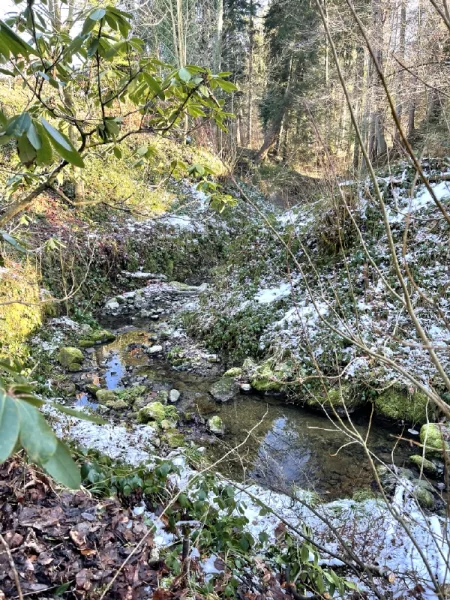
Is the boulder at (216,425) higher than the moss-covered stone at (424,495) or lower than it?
lower

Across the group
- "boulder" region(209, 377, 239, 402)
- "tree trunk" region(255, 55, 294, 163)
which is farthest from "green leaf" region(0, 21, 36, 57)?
"tree trunk" region(255, 55, 294, 163)

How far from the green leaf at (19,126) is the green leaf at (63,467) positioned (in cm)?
65

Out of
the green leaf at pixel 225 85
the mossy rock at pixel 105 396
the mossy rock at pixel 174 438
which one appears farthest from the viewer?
the mossy rock at pixel 105 396

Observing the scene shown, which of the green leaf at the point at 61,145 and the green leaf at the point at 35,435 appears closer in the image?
the green leaf at the point at 35,435

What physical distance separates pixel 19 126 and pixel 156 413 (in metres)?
4.15

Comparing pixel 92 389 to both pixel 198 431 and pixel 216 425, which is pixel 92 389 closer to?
pixel 198 431

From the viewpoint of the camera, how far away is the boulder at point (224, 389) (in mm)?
5207

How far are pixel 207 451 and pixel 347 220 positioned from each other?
444 cm

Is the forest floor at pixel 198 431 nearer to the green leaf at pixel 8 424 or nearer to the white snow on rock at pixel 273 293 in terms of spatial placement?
the white snow on rock at pixel 273 293

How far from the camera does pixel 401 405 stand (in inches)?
176

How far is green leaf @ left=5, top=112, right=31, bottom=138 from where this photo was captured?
78 cm

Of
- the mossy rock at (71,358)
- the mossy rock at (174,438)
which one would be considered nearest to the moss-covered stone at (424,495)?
the mossy rock at (174,438)

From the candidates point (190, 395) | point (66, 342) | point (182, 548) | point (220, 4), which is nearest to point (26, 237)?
point (66, 342)

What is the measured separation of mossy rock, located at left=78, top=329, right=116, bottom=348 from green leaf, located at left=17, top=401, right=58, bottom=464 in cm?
649
